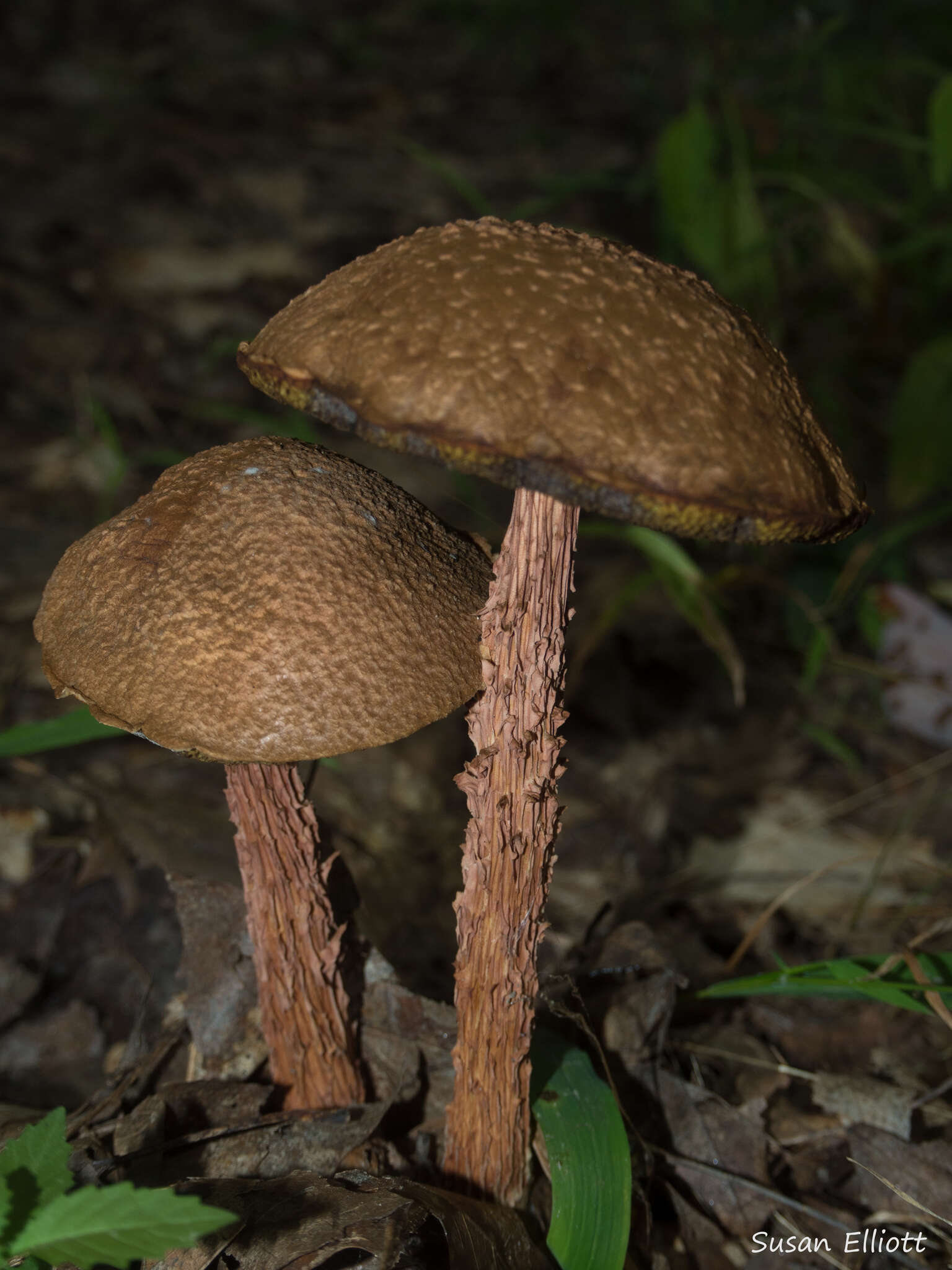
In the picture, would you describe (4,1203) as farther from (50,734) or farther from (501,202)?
(501,202)

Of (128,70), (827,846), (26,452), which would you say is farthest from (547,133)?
(827,846)

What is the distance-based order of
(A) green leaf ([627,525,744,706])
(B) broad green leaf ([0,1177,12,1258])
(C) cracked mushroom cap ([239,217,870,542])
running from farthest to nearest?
(A) green leaf ([627,525,744,706]) → (B) broad green leaf ([0,1177,12,1258]) → (C) cracked mushroom cap ([239,217,870,542])

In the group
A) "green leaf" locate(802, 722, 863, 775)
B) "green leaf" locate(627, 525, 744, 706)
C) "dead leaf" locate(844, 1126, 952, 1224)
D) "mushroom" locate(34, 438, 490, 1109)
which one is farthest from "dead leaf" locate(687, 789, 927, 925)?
"mushroom" locate(34, 438, 490, 1109)

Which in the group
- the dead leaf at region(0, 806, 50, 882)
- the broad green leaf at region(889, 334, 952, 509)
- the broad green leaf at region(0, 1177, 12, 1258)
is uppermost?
the broad green leaf at region(889, 334, 952, 509)

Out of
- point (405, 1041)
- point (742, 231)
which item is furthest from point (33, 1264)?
point (742, 231)

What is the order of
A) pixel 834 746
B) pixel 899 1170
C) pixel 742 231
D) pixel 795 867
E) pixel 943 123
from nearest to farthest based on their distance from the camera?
pixel 899 1170, pixel 943 123, pixel 795 867, pixel 834 746, pixel 742 231

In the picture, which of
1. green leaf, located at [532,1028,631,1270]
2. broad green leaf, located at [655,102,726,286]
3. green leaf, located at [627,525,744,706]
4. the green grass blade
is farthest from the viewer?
broad green leaf, located at [655,102,726,286]

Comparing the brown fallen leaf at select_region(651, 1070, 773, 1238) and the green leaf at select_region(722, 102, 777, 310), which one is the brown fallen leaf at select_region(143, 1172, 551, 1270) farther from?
the green leaf at select_region(722, 102, 777, 310)
